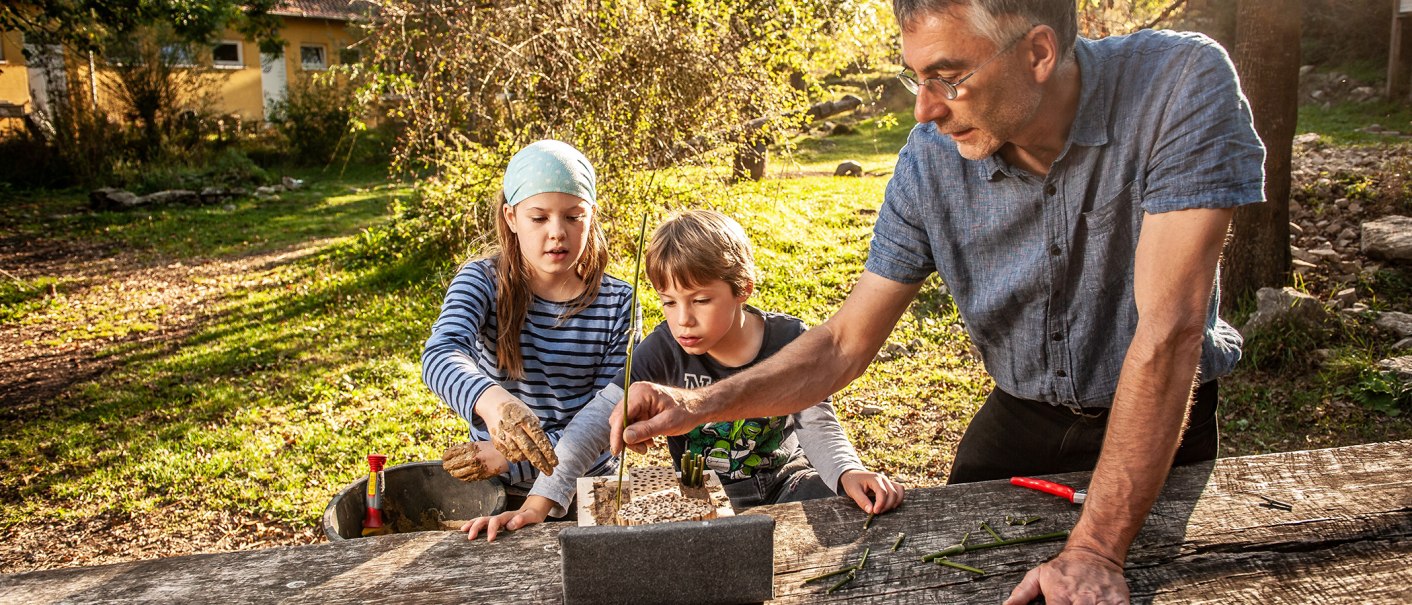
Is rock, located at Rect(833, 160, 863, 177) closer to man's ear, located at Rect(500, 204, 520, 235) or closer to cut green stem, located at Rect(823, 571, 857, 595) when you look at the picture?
man's ear, located at Rect(500, 204, 520, 235)

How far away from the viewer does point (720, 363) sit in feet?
9.46

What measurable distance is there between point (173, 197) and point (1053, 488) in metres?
14.1

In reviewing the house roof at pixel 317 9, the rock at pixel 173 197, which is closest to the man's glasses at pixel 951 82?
the rock at pixel 173 197

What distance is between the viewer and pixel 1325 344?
5.51 m

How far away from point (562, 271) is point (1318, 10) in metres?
17.2

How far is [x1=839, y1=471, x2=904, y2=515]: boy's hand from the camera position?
6.83ft

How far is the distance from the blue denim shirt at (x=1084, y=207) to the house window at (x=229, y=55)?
73.0ft

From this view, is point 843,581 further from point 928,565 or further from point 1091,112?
point 1091,112

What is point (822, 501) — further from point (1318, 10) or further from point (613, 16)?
point (1318, 10)

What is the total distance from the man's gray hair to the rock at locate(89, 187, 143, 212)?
44.6 feet

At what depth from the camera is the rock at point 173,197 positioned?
13406mm

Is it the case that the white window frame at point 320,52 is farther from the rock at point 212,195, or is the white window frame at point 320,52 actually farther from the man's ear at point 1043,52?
the man's ear at point 1043,52

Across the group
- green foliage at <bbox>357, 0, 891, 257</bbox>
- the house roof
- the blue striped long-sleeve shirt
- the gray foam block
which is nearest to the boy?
the blue striped long-sleeve shirt

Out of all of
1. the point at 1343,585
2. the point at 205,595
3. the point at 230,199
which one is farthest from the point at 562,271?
the point at 230,199
